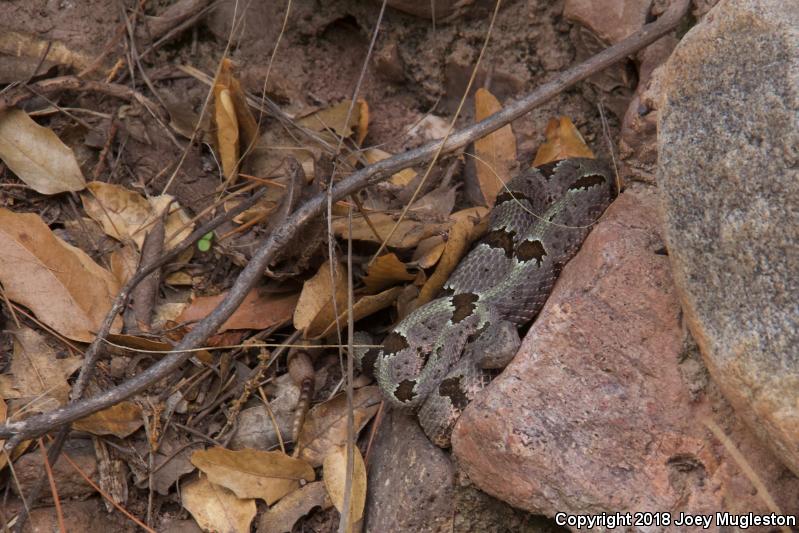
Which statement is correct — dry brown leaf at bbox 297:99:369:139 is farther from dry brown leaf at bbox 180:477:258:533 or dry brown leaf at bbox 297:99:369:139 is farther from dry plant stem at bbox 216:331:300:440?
dry brown leaf at bbox 180:477:258:533

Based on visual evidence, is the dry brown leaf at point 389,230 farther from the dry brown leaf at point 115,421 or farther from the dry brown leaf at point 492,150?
the dry brown leaf at point 115,421

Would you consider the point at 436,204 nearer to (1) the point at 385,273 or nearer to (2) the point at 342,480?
(1) the point at 385,273

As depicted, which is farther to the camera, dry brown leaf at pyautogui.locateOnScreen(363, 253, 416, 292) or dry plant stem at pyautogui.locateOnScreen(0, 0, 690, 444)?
dry brown leaf at pyautogui.locateOnScreen(363, 253, 416, 292)

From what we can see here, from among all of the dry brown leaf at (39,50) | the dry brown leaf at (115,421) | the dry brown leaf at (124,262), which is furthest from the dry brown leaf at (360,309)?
the dry brown leaf at (39,50)

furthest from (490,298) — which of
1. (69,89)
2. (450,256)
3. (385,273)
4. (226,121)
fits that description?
(69,89)

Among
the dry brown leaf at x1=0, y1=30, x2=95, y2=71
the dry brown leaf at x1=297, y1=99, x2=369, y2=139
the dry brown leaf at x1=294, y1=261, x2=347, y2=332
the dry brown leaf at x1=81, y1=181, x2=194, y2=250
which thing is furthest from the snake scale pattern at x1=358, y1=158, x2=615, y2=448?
the dry brown leaf at x1=0, y1=30, x2=95, y2=71

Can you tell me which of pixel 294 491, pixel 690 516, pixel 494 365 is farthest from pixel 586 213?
pixel 294 491

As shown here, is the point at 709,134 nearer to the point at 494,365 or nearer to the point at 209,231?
the point at 494,365
